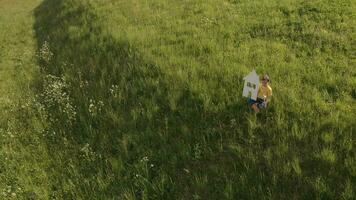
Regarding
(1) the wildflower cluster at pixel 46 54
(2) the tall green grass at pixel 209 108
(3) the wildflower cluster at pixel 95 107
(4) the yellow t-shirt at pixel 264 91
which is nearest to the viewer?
(2) the tall green grass at pixel 209 108

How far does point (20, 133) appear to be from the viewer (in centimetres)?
926

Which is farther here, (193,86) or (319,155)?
(193,86)

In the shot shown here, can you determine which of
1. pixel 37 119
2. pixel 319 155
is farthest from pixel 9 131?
pixel 319 155

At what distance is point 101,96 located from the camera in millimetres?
9695

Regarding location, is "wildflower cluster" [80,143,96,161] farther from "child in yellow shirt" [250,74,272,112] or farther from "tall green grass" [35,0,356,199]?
"child in yellow shirt" [250,74,272,112]

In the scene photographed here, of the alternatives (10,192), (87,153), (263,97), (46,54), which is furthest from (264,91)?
(46,54)

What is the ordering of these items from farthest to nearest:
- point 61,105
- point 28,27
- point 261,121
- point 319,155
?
point 28,27 → point 61,105 → point 261,121 → point 319,155

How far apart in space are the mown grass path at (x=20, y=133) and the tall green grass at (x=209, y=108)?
0.37 m

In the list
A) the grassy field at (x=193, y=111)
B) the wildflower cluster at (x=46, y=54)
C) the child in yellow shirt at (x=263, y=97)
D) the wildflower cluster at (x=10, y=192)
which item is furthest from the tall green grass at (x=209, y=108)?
the wildflower cluster at (x=46, y=54)

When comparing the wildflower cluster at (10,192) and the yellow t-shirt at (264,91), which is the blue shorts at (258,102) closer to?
the yellow t-shirt at (264,91)

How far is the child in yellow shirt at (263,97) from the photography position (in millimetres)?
7012

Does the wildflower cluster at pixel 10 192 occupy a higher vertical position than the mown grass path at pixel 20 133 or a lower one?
lower

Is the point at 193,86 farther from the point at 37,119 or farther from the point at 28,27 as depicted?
the point at 28,27

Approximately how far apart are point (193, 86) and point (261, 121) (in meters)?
1.94
